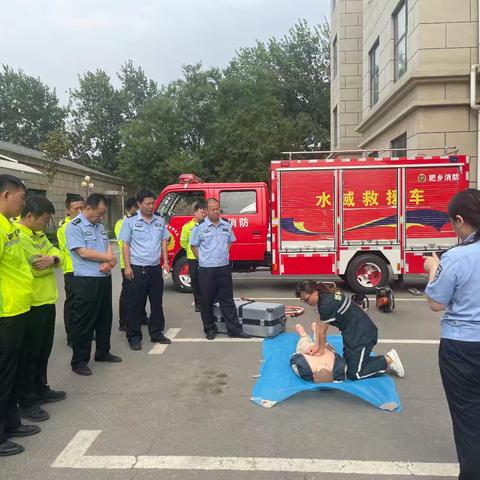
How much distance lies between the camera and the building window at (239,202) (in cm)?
961

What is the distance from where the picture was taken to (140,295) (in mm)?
5809

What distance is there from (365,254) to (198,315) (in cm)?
348

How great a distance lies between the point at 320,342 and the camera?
4.51m

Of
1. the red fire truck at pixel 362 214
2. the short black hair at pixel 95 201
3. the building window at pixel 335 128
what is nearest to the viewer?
the short black hair at pixel 95 201

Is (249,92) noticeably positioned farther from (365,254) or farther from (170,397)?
(170,397)

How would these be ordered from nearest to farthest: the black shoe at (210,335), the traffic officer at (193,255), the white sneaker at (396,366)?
the white sneaker at (396,366)
the black shoe at (210,335)
the traffic officer at (193,255)

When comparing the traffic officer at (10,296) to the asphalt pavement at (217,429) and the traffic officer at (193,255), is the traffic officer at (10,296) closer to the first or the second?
the asphalt pavement at (217,429)

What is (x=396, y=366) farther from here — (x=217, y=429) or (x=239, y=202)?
(x=239, y=202)

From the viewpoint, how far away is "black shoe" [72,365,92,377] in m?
4.85

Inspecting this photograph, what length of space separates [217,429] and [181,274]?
6.13m

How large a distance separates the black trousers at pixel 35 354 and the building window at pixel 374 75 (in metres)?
15.1

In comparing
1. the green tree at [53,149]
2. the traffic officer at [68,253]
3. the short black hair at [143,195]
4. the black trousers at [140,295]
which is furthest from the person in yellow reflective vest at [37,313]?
the green tree at [53,149]

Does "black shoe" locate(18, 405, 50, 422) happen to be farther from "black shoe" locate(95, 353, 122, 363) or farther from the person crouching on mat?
the person crouching on mat

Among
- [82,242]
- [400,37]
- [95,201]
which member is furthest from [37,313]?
[400,37]
